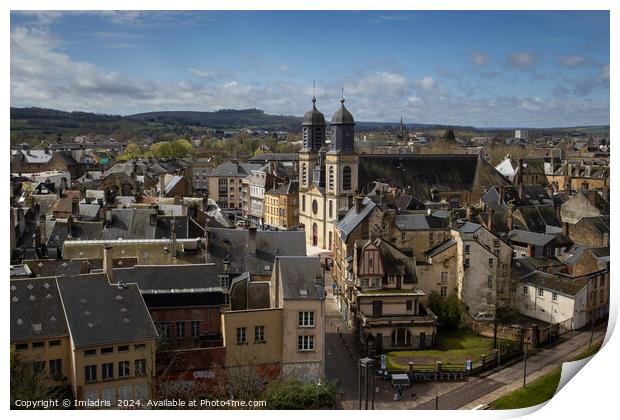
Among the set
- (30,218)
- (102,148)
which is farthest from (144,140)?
(30,218)

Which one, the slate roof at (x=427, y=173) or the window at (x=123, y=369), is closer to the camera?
the window at (x=123, y=369)

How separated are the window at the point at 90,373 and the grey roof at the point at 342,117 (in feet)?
122

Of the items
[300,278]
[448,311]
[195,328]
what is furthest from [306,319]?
[448,311]

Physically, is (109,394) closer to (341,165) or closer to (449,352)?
(449,352)

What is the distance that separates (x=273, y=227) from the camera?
224 feet

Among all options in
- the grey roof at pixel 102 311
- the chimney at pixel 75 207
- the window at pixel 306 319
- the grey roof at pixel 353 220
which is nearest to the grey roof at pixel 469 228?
the grey roof at pixel 353 220

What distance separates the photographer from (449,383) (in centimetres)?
2856

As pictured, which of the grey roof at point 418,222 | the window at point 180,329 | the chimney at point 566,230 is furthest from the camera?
the chimney at point 566,230

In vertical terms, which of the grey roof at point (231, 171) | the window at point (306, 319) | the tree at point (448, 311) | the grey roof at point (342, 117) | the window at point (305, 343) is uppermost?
the grey roof at point (342, 117)

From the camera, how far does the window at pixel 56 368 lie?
74.3 ft

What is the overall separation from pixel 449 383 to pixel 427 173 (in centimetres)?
3625

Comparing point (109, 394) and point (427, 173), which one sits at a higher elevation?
point (427, 173)

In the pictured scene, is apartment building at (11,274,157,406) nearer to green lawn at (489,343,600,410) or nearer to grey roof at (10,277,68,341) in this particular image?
grey roof at (10,277,68,341)

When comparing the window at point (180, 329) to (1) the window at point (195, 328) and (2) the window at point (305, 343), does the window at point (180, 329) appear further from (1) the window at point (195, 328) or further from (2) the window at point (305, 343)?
(2) the window at point (305, 343)
